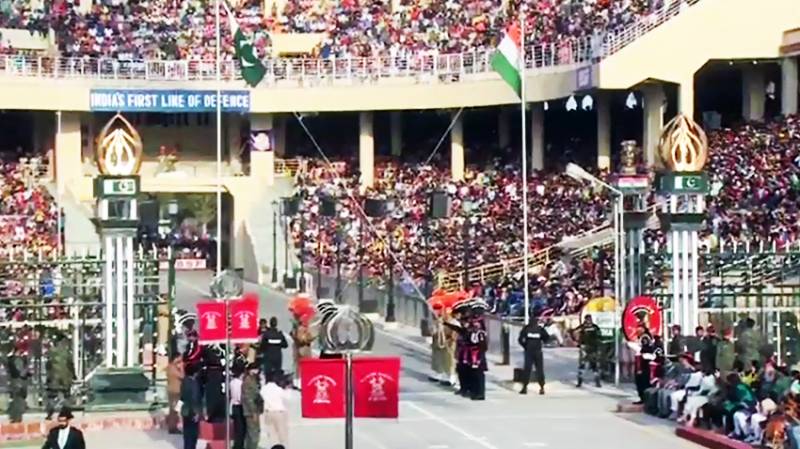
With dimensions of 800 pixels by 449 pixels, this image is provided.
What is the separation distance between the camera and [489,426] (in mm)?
29391

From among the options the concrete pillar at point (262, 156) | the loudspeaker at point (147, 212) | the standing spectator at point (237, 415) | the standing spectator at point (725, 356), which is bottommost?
the standing spectator at point (237, 415)

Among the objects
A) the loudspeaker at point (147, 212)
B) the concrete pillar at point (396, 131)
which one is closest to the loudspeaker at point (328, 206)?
the concrete pillar at point (396, 131)

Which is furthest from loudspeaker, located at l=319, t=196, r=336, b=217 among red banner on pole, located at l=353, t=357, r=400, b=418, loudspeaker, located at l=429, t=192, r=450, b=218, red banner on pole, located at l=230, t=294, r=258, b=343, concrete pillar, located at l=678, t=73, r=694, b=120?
red banner on pole, located at l=353, t=357, r=400, b=418

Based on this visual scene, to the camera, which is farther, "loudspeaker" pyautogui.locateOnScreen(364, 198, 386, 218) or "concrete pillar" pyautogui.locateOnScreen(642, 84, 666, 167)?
"loudspeaker" pyautogui.locateOnScreen(364, 198, 386, 218)

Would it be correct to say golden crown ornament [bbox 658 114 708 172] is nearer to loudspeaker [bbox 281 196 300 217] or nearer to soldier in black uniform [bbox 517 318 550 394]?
soldier in black uniform [bbox 517 318 550 394]

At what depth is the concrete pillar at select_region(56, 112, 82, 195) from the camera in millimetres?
63312

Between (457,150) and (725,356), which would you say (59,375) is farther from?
(457,150)

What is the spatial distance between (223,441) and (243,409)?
45.3 inches

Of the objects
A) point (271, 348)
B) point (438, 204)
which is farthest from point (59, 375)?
point (438, 204)

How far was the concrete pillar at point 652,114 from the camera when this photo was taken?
56062 millimetres

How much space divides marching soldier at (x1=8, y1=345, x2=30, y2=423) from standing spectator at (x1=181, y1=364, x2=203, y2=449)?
149 inches

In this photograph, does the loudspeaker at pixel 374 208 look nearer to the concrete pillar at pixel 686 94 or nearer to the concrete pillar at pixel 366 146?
the concrete pillar at pixel 366 146

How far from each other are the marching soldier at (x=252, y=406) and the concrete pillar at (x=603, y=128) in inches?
1383

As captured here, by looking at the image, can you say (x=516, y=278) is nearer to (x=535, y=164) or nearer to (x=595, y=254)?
(x=595, y=254)
